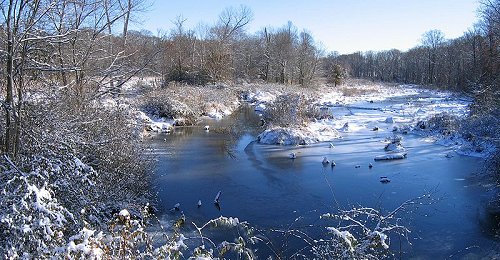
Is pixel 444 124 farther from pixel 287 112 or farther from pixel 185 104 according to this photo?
pixel 185 104

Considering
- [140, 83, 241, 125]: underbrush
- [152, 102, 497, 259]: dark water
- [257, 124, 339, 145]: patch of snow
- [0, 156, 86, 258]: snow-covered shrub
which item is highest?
[140, 83, 241, 125]: underbrush

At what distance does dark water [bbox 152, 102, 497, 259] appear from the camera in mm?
7871

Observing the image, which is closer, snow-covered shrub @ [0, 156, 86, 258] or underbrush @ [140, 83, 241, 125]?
snow-covered shrub @ [0, 156, 86, 258]

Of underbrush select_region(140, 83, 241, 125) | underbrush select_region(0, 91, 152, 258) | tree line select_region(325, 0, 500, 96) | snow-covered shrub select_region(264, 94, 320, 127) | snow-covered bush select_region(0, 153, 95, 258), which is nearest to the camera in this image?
snow-covered bush select_region(0, 153, 95, 258)

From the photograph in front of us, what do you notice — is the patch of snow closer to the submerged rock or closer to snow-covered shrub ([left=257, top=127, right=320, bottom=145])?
snow-covered shrub ([left=257, top=127, right=320, bottom=145])

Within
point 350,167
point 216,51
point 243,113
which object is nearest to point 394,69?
point 216,51

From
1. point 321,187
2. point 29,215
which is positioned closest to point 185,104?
point 321,187

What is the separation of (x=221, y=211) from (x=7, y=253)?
4.73m

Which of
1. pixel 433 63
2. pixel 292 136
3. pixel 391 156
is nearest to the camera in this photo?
pixel 391 156

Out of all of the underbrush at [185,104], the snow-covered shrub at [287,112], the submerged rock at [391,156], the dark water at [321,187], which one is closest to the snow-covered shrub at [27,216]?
the dark water at [321,187]

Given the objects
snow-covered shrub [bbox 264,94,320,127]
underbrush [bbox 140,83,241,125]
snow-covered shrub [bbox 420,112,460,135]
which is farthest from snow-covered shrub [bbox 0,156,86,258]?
A: snow-covered shrub [bbox 420,112,460,135]

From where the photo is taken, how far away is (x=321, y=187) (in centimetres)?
1078

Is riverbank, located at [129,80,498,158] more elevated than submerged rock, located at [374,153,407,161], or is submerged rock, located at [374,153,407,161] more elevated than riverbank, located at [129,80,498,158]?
riverbank, located at [129,80,498,158]

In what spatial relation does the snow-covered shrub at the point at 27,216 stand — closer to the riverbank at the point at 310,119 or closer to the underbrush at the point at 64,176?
the underbrush at the point at 64,176
